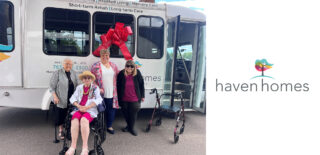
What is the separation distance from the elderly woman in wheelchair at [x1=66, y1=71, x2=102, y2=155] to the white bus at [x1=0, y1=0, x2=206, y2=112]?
1044mm

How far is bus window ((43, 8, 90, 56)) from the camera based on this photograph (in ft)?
13.0

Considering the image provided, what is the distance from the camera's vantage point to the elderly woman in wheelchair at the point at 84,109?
302 centimetres

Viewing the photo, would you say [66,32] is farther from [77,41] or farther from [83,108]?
[83,108]

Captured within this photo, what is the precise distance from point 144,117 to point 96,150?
227 cm

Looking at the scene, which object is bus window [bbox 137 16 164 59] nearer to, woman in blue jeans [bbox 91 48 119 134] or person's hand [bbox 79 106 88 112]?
woman in blue jeans [bbox 91 48 119 134]

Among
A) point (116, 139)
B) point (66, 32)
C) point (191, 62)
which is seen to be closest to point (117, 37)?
point (66, 32)

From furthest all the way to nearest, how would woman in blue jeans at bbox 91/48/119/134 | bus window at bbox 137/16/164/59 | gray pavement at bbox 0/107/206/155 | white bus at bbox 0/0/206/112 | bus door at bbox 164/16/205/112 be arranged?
bus door at bbox 164/16/205/112 < bus window at bbox 137/16/164/59 < white bus at bbox 0/0/206/112 < woman in blue jeans at bbox 91/48/119/134 < gray pavement at bbox 0/107/206/155

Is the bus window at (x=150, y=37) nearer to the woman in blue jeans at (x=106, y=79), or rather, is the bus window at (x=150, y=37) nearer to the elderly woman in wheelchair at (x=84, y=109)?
the woman in blue jeans at (x=106, y=79)
